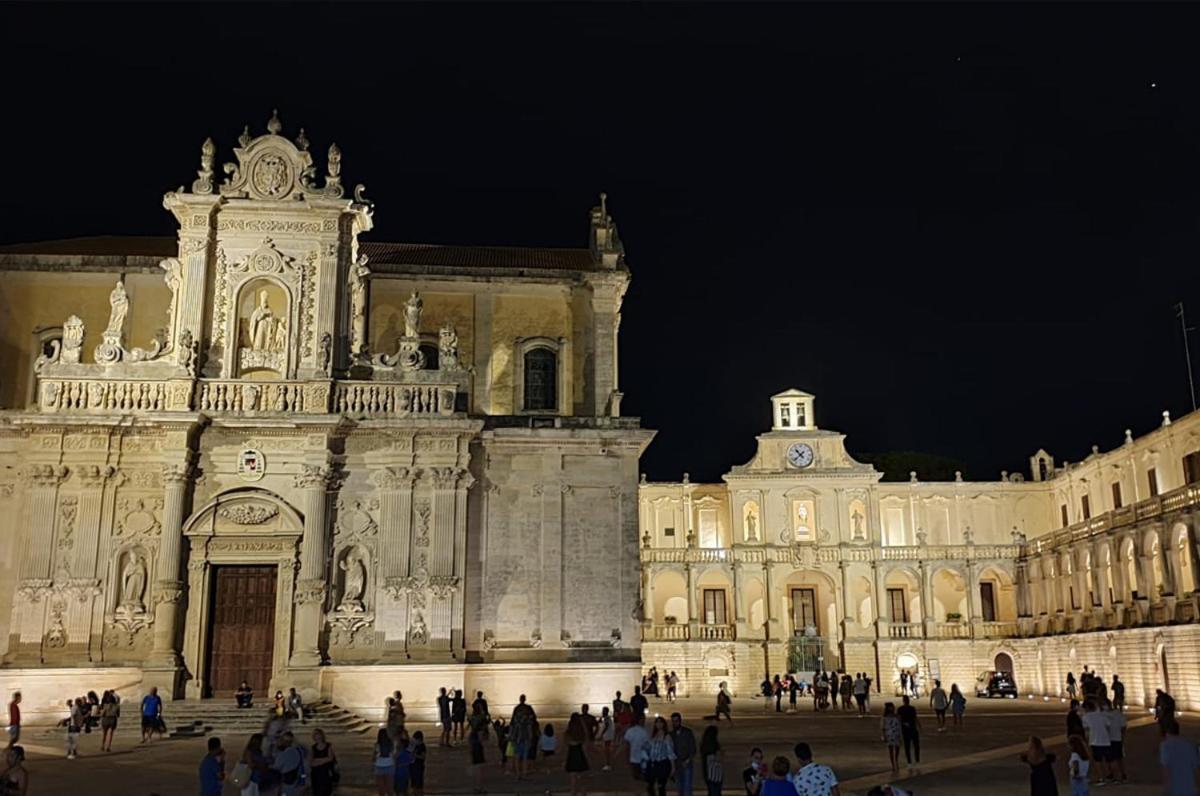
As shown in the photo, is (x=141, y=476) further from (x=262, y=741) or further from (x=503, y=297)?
(x=262, y=741)

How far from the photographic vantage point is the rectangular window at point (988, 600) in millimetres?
62969

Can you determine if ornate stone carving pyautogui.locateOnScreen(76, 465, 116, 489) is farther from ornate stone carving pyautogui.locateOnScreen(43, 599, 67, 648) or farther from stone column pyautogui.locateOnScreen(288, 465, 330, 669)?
stone column pyautogui.locateOnScreen(288, 465, 330, 669)

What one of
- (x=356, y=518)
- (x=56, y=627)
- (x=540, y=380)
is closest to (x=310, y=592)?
(x=356, y=518)

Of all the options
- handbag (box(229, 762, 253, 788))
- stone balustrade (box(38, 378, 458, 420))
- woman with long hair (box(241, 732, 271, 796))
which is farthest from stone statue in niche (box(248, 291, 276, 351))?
woman with long hair (box(241, 732, 271, 796))

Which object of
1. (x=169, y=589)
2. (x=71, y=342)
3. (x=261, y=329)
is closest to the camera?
(x=169, y=589)

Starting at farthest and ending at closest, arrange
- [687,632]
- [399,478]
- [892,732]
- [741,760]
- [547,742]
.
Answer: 1. [687,632]
2. [399,478]
3. [741,760]
4. [547,742]
5. [892,732]

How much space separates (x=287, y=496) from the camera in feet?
102

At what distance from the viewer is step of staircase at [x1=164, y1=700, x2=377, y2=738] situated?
27078mm

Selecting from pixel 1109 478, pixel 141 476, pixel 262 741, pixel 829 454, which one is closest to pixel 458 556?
pixel 141 476

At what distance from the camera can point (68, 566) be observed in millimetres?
29875

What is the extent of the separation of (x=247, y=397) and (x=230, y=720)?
8.94 meters

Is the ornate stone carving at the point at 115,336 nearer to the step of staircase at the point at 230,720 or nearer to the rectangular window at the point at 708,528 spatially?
the step of staircase at the point at 230,720

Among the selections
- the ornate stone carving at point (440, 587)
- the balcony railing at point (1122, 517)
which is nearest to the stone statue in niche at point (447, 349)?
the ornate stone carving at point (440, 587)

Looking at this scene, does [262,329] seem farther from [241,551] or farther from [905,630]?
[905,630]
